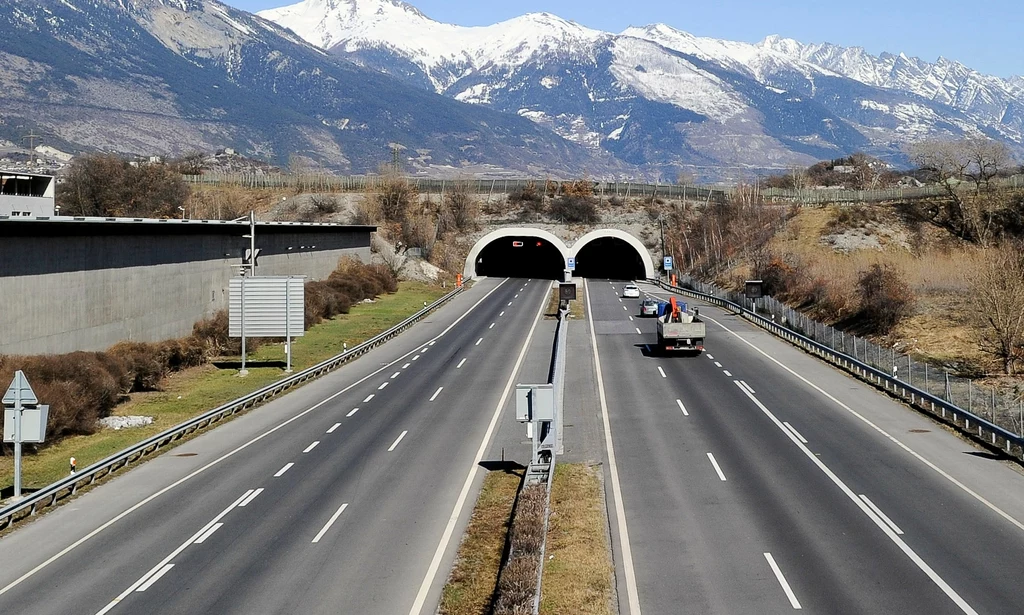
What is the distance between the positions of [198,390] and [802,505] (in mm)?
31017

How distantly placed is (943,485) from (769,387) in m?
17.5

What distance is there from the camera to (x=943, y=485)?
94.0 ft

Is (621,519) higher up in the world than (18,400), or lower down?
lower down

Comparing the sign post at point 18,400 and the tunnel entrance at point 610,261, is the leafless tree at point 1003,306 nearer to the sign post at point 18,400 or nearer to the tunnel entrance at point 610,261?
the sign post at point 18,400

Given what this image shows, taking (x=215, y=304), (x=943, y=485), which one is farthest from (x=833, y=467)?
(x=215, y=304)

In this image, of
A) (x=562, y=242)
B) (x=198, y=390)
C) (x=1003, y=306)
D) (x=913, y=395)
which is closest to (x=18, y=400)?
(x=198, y=390)

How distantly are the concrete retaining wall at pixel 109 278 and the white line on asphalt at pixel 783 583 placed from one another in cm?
3096

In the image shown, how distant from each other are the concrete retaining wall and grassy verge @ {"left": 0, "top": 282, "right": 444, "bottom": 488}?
405 centimetres

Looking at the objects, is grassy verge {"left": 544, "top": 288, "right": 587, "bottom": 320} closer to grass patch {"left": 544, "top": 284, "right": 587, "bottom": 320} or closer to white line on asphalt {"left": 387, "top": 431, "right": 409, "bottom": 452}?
grass patch {"left": 544, "top": 284, "right": 587, "bottom": 320}

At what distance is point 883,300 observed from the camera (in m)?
65.3

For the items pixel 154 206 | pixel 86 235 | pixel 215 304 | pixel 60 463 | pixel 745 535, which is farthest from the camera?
pixel 154 206

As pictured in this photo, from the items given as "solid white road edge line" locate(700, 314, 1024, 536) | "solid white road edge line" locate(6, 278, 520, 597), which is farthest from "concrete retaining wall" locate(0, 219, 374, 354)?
"solid white road edge line" locate(700, 314, 1024, 536)

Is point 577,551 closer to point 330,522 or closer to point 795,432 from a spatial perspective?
point 330,522

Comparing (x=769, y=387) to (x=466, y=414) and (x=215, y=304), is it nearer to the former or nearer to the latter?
(x=466, y=414)
